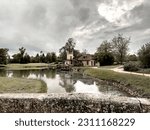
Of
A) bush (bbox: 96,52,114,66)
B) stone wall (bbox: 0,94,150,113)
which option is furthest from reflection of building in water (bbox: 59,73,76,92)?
bush (bbox: 96,52,114,66)

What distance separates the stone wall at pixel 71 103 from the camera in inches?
138

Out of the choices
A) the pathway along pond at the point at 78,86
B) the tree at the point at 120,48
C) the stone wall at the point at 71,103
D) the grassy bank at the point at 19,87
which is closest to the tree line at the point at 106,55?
the tree at the point at 120,48

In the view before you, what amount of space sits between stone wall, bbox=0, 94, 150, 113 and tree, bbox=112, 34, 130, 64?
62926mm

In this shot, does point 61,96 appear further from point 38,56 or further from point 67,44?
point 38,56

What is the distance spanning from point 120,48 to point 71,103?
64088 mm

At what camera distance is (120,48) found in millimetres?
66062

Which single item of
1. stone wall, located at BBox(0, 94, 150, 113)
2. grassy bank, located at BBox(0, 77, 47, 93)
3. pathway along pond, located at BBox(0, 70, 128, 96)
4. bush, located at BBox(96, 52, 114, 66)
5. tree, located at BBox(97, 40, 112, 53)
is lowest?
pathway along pond, located at BBox(0, 70, 128, 96)

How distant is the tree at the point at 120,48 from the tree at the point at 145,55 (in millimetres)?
30235

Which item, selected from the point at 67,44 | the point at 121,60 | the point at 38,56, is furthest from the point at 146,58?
the point at 38,56

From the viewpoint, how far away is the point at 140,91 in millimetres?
18891

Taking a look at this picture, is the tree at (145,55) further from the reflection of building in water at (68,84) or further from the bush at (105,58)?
the bush at (105,58)

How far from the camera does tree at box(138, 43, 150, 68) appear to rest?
33500 millimetres

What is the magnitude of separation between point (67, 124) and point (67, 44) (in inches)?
3362

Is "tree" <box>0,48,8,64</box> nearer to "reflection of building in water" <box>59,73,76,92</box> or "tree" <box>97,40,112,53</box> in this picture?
"tree" <box>97,40,112,53</box>
